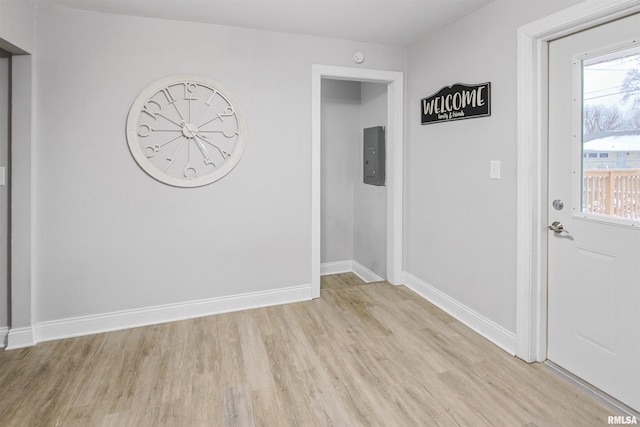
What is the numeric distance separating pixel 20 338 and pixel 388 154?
3.33 meters

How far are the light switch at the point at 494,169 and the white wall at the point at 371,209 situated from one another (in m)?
1.33

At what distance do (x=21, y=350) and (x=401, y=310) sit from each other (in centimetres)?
280

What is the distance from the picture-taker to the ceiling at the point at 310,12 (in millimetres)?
2494

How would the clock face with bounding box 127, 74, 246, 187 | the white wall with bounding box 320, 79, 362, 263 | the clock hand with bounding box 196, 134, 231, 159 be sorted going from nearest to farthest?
the clock face with bounding box 127, 74, 246, 187 → the clock hand with bounding box 196, 134, 231, 159 → the white wall with bounding box 320, 79, 362, 263

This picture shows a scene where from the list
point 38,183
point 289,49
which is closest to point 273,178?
point 289,49

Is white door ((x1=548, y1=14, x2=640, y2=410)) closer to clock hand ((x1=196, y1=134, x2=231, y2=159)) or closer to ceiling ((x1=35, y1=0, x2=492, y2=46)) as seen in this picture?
ceiling ((x1=35, y1=0, x2=492, y2=46))

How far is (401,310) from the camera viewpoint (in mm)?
3078

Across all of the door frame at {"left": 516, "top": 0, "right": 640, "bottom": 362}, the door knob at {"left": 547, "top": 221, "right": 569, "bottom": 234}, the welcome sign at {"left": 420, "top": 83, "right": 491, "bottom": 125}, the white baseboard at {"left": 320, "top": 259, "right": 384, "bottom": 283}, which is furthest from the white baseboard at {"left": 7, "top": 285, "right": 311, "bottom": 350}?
the door knob at {"left": 547, "top": 221, "right": 569, "bottom": 234}

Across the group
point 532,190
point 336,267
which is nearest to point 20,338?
point 336,267

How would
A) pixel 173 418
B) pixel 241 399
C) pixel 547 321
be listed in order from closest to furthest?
pixel 173 418
pixel 241 399
pixel 547 321

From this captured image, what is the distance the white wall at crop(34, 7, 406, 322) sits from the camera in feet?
8.56

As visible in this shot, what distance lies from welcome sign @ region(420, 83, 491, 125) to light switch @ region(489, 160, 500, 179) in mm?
340

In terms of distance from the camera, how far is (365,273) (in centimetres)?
427

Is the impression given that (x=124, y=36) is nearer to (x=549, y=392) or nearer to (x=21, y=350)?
(x=21, y=350)
